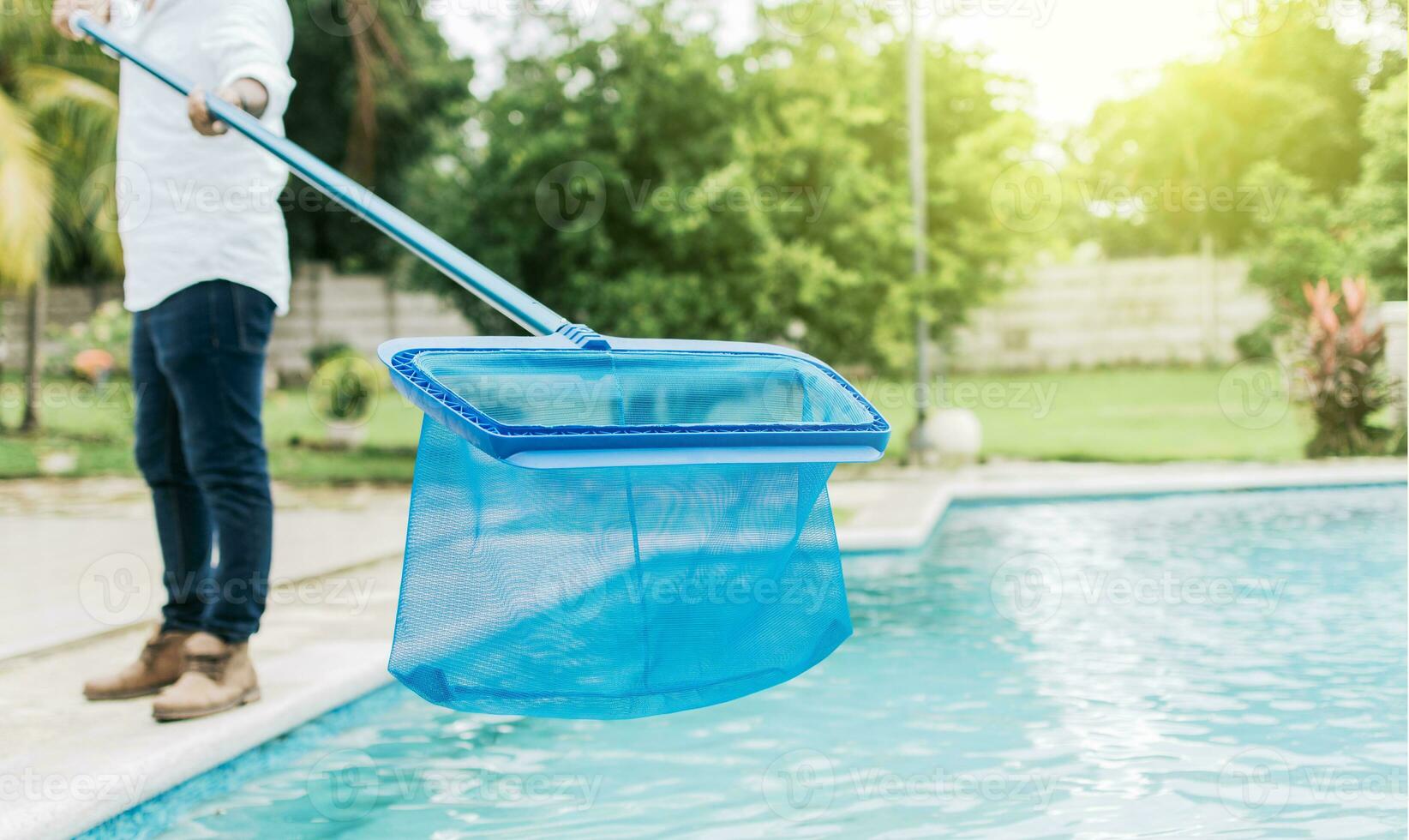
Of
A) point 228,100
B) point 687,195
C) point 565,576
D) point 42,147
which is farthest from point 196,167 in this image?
point 42,147

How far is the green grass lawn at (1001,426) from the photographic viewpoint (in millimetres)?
10438

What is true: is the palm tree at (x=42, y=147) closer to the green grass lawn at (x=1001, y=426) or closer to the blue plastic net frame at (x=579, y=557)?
the green grass lawn at (x=1001, y=426)

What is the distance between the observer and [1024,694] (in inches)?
144

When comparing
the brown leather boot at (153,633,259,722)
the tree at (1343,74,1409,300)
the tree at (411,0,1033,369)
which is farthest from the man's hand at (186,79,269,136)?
the tree at (1343,74,1409,300)

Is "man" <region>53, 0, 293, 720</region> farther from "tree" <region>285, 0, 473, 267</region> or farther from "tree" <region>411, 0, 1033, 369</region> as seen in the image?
"tree" <region>285, 0, 473, 267</region>

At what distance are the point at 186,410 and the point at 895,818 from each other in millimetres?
1730

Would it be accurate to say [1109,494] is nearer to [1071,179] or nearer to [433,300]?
[433,300]

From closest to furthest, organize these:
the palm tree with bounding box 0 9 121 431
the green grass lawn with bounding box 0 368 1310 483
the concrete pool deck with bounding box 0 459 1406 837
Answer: the concrete pool deck with bounding box 0 459 1406 837 < the palm tree with bounding box 0 9 121 431 < the green grass lawn with bounding box 0 368 1310 483

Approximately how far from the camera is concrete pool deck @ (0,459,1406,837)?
97.9 inches

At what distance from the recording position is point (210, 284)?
2777 millimetres

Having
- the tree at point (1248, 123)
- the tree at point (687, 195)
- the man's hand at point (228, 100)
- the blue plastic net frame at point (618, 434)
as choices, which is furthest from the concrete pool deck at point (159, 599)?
the tree at point (1248, 123)

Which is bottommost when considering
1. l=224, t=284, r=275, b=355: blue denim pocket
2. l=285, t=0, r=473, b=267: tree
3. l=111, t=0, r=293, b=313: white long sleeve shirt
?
l=224, t=284, r=275, b=355: blue denim pocket

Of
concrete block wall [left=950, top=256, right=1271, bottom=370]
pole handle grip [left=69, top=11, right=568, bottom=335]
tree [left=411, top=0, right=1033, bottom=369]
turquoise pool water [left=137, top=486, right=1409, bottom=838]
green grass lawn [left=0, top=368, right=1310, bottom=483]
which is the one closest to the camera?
pole handle grip [left=69, top=11, right=568, bottom=335]

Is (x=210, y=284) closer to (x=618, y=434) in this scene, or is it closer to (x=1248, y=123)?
(x=618, y=434)
